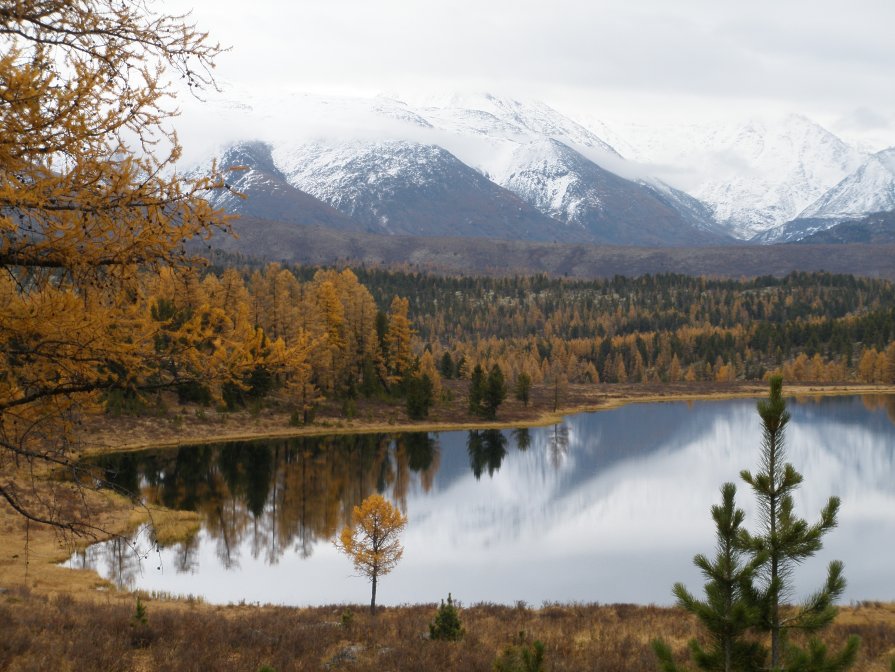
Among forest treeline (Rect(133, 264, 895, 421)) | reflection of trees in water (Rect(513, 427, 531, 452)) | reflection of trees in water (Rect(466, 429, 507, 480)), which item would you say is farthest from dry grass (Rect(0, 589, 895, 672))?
reflection of trees in water (Rect(513, 427, 531, 452))

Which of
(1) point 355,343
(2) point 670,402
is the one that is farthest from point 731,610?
(2) point 670,402

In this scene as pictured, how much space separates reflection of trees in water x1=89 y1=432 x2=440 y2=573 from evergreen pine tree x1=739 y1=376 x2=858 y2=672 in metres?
32.3

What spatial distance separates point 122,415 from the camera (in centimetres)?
7481

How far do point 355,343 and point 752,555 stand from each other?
3136 inches

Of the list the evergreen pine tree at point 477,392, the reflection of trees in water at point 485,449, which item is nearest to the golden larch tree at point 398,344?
the evergreen pine tree at point 477,392

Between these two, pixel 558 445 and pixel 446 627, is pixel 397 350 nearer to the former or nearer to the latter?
pixel 558 445

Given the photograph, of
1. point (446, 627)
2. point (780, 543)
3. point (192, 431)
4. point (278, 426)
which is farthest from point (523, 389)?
point (780, 543)

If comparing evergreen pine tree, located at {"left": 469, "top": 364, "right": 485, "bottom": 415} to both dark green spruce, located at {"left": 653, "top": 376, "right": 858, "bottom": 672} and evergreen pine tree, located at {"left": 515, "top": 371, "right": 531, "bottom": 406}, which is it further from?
dark green spruce, located at {"left": 653, "top": 376, "right": 858, "bottom": 672}

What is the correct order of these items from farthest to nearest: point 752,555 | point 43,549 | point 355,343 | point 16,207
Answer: point 355,343
point 43,549
point 752,555
point 16,207

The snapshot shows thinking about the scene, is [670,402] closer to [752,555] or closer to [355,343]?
[355,343]

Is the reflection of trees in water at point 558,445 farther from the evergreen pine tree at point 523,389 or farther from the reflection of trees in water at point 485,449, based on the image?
the evergreen pine tree at point 523,389

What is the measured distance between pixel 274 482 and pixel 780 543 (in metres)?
50.4

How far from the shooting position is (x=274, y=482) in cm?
5719

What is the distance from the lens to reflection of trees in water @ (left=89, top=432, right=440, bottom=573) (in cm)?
4391
